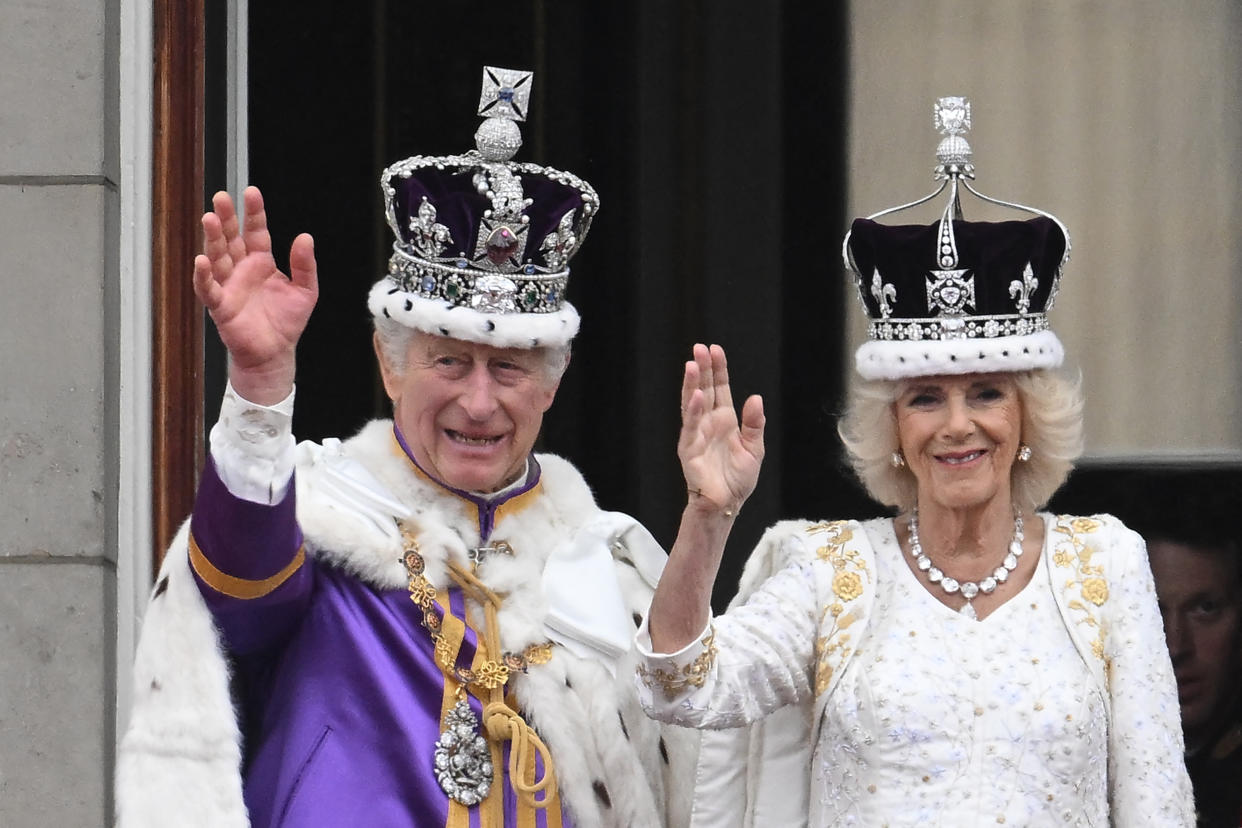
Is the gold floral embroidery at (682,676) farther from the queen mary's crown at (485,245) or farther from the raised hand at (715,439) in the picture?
the queen mary's crown at (485,245)

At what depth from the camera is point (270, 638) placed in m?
4.28

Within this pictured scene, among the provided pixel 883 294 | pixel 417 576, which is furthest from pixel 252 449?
pixel 883 294

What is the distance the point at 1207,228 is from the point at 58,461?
99.1 inches

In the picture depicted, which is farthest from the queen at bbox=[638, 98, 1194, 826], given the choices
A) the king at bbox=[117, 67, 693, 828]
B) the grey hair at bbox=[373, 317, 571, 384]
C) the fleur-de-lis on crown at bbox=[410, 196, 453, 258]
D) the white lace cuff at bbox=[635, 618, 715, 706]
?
the fleur-de-lis on crown at bbox=[410, 196, 453, 258]

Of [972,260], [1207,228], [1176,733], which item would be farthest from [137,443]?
[1207,228]

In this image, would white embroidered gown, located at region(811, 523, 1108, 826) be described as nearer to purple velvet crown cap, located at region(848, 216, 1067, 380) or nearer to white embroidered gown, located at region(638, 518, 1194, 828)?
white embroidered gown, located at region(638, 518, 1194, 828)

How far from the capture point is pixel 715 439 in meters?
3.99

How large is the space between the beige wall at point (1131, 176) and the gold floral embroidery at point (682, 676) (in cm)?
190

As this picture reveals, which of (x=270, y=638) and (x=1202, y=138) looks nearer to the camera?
(x=270, y=638)

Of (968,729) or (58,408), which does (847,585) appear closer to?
(968,729)

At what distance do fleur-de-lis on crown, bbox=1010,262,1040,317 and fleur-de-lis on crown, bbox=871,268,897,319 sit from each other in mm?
199

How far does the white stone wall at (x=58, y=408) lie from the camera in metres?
4.81

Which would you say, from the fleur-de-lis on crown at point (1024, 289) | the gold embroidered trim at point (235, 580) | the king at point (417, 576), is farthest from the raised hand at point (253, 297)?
the fleur-de-lis on crown at point (1024, 289)

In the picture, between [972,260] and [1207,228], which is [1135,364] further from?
[972,260]
